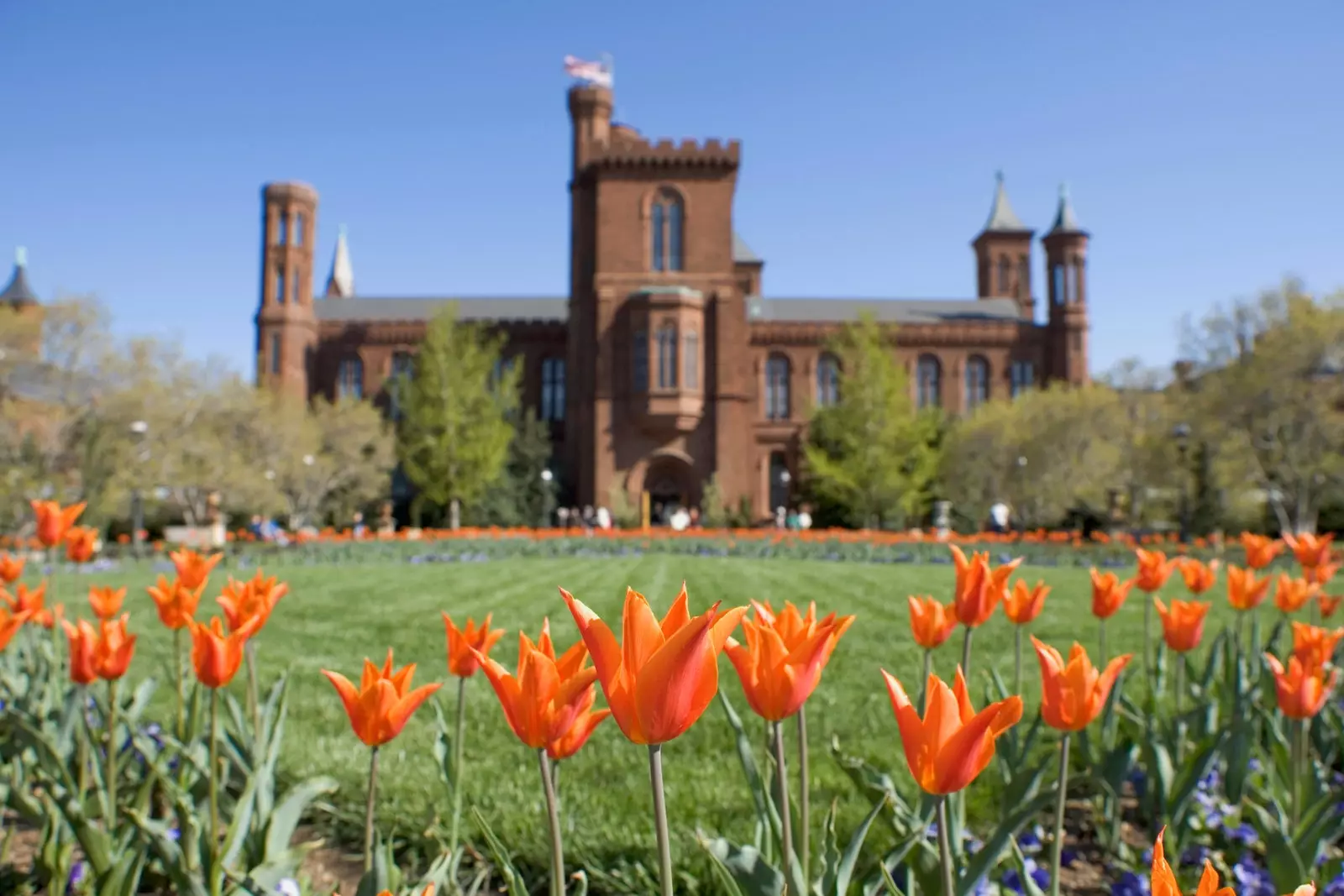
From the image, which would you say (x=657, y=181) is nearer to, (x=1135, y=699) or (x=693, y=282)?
(x=693, y=282)

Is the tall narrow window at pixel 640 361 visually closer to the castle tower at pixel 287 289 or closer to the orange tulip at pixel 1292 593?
the castle tower at pixel 287 289

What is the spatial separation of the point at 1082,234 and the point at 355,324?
33583 mm

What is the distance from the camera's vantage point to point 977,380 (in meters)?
41.1

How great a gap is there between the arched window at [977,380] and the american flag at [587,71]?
780 inches

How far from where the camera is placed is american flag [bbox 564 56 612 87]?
118ft

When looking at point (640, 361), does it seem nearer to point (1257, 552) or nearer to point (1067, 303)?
point (1067, 303)

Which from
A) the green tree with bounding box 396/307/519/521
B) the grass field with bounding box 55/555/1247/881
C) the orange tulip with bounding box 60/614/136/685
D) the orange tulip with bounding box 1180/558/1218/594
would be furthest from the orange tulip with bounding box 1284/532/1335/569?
the green tree with bounding box 396/307/519/521

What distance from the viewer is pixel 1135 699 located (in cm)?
476

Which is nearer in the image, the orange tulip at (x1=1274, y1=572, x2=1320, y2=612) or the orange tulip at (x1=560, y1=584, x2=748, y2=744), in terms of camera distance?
the orange tulip at (x1=560, y1=584, x2=748, y2=744)

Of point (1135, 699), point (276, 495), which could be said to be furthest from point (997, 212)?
point (1135, 699)

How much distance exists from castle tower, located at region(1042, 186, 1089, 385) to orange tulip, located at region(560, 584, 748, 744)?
42140mm

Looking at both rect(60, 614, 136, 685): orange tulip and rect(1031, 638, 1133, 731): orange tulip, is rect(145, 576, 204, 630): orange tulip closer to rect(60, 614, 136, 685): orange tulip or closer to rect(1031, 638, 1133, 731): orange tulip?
rect(60, 614, 136, 685): orange tulip

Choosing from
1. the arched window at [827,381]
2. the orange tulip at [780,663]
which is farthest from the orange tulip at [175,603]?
the arched window at [827,381]

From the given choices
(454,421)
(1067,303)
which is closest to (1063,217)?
(1067,303)
